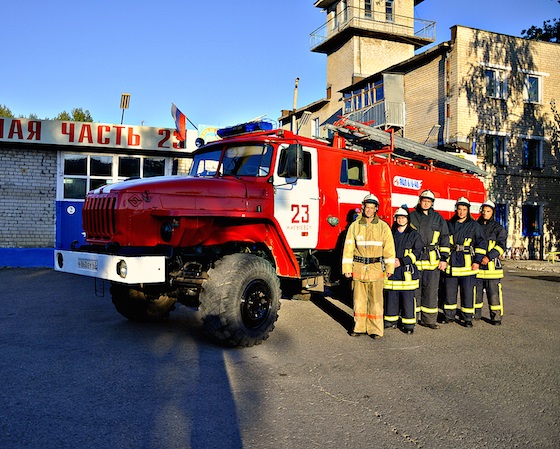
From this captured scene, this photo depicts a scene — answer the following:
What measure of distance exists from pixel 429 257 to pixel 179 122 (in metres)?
10.3

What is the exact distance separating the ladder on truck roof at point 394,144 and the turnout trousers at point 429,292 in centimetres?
258

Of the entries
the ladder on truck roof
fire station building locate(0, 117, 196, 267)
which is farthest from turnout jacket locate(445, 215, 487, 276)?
fire station building locate(0, 117, 196, 267)

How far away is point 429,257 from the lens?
22.8 ft

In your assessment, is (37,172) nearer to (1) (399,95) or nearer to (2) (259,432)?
(2) (259,432)

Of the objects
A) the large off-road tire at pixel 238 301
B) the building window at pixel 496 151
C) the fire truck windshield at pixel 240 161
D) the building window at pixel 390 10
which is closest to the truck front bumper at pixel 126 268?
the large off-road tire at pixel 238 301

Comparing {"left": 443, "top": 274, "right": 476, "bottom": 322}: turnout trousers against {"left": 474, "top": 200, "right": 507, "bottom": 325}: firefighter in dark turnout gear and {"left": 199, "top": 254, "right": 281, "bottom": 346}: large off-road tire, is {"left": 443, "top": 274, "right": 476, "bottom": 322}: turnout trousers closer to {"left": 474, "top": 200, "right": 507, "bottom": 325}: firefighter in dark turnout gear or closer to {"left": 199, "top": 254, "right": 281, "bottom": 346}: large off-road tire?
{"left": 474, "top": 200, "right": 507, "bottom": 325}: firefighter in dark turnout gear

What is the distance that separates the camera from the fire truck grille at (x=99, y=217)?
216 inches

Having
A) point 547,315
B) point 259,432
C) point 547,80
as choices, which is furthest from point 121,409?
point 547,80

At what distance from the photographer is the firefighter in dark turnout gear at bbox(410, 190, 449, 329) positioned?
6.95 meters

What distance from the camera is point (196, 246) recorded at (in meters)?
5.74

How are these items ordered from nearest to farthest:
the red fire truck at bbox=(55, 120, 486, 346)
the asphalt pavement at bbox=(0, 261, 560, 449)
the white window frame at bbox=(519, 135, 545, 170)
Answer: the asphalt pavement at bbox=(0, 261, 560, 449)
the red fire truck at bbox=(55, 120, 486, 346)
the white window frame at bbox=(519, 135, 545, 170)

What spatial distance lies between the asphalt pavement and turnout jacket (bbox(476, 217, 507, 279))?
0.76 m

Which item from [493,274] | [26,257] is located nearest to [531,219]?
[493,274]

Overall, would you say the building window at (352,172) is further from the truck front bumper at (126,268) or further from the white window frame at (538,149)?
the white window frame at (538,149)
